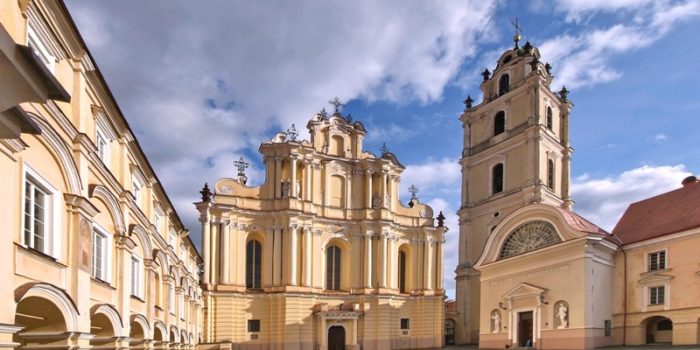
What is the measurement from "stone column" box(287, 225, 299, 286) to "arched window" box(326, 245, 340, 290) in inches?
125

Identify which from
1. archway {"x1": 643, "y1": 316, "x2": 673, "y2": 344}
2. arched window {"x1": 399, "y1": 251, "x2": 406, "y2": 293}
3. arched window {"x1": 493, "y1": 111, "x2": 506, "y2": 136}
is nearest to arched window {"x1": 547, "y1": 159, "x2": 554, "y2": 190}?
arched window {"x1": 493, "y1": 111, "x2": 506, "y2": 136}

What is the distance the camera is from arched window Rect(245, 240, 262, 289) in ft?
114

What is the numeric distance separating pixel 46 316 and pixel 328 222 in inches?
1105

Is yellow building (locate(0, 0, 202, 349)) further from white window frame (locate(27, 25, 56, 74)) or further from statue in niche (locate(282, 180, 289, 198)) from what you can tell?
statue in niche (locate(282, 180, 289, 198))

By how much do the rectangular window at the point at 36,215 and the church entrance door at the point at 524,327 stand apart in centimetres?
2491

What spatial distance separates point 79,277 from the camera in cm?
897

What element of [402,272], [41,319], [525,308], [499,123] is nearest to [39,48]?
[41,319]

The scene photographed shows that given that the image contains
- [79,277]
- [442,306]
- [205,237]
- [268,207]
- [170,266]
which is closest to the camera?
[79,277]

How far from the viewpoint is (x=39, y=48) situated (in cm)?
793

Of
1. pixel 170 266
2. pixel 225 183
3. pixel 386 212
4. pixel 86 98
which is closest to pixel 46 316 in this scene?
pixel 86 98

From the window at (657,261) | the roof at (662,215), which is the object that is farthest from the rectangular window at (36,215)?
the window at (657,261)

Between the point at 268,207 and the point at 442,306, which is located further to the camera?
the point at 442,306

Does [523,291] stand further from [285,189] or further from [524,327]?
[285,189]

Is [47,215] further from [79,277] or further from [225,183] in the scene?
[225,183]
